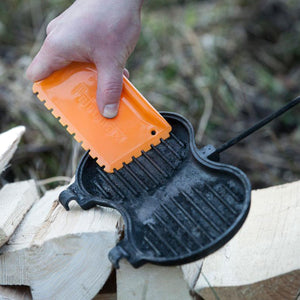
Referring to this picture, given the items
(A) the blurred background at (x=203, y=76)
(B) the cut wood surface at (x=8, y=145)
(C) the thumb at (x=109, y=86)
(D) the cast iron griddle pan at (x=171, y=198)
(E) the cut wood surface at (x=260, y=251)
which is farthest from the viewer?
(A) the blurred background at (x=203, y=76)

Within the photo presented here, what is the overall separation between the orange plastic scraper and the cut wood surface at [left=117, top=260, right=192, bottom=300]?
315mm

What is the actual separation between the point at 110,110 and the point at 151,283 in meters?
0.51

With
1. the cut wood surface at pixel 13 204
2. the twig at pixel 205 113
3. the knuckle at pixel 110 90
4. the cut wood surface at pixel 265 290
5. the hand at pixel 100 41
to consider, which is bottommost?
the twig at pixel 205 113

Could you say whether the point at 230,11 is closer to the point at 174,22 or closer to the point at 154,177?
the point at 174,22

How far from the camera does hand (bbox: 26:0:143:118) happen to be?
1.17m

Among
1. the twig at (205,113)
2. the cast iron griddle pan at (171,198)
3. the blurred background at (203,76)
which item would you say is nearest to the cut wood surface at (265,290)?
the cast iron griddle pan at (171,198)

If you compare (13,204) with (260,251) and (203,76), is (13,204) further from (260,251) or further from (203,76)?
(203,76)

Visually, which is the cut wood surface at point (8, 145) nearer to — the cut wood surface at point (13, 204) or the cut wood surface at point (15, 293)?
the cut wood surface at point (13, 204)

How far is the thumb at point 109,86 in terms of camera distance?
1.21 m

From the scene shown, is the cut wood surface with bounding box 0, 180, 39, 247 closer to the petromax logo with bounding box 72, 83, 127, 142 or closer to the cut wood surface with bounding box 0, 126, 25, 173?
the cut wood surface with bounding box 0, 126, 25, 173

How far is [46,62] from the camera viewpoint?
1233 mm

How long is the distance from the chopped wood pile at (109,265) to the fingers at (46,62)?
41 cm

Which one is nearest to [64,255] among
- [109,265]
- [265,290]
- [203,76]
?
[109,265]

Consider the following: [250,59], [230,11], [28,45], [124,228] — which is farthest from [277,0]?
[124,228]
